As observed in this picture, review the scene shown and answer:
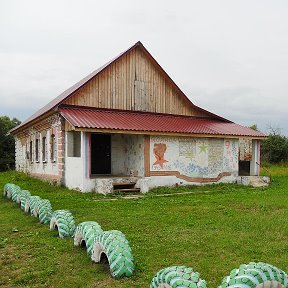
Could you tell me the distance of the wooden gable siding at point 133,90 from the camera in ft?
55.6

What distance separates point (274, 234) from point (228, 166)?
1077 cm

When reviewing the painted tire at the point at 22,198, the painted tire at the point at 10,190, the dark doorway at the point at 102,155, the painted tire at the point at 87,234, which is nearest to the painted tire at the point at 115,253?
the painted tire at the point at 87,234

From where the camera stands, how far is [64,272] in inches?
209

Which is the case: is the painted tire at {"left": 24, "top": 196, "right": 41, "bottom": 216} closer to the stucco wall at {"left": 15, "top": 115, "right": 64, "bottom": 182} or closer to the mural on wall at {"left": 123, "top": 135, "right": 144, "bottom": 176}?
the stucco wall at {"left": 15, "top": 115, "right": 64, "bottom": 182}

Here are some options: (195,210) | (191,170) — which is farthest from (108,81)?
(195,210)

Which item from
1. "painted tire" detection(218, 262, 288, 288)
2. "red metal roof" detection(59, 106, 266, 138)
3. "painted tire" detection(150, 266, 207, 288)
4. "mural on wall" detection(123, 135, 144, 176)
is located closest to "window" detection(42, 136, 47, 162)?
"red metal roof" detection(59, 106, 266, 138)

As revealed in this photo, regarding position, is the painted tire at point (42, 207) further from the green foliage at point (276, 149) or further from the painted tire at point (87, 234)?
the green foliage at point (276, 149)

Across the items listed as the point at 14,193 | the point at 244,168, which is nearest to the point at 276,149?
the point at 244,168

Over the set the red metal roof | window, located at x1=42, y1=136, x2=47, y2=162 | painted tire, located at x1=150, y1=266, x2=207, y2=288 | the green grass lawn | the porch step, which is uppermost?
the red metal roof

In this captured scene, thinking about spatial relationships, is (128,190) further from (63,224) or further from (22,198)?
(63,224)

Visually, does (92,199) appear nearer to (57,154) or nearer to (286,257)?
(57,154)

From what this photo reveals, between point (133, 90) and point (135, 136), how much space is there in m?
2.71

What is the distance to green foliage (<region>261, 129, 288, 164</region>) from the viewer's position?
35.8m

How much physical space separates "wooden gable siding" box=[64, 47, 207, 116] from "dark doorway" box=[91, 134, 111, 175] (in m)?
1.52
